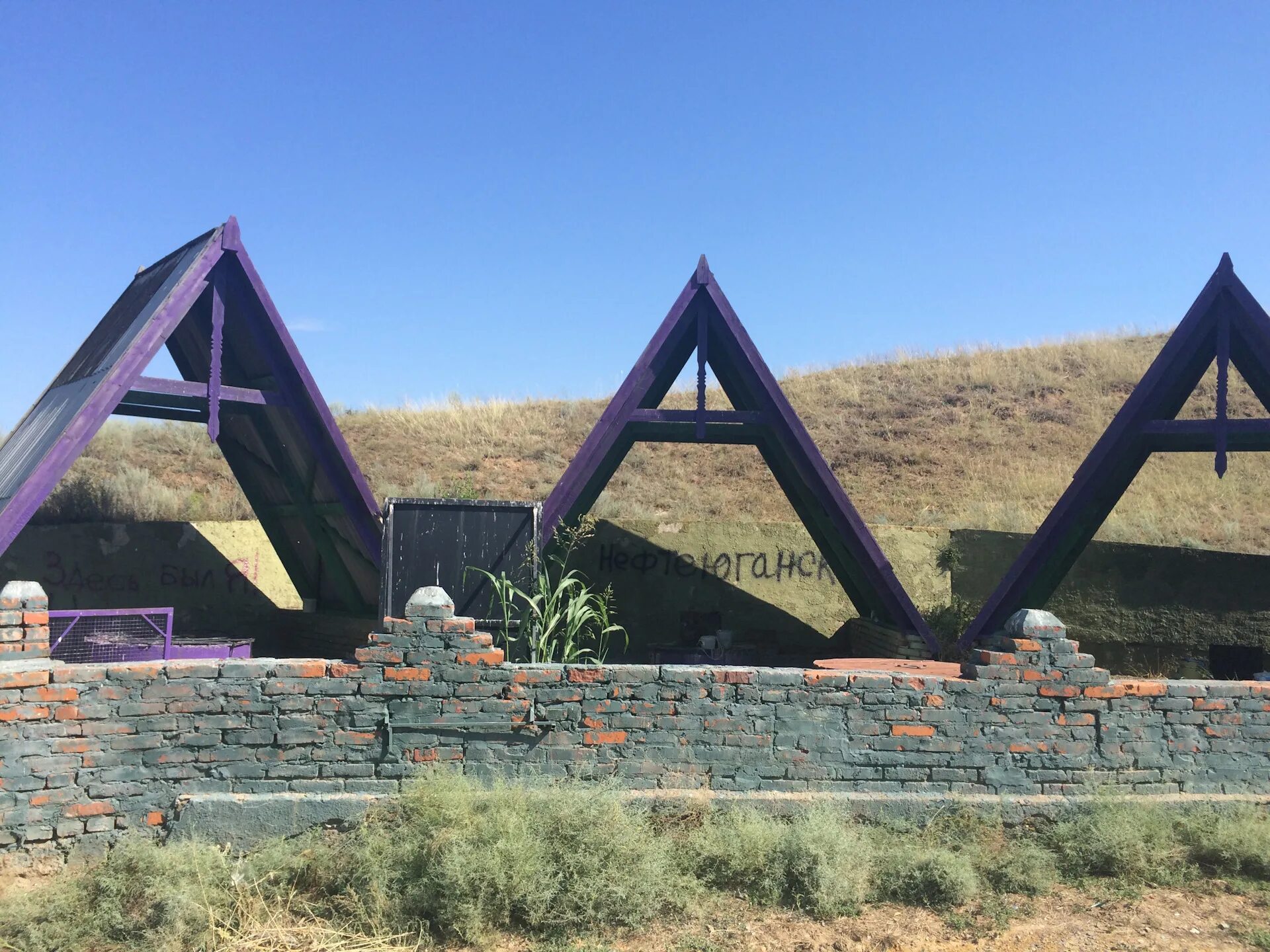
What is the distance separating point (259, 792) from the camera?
6133mm

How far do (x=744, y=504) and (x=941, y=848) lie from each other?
13288 millimetres

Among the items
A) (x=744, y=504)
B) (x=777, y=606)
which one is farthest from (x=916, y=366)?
(x=777, y=606)

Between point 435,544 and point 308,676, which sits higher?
point 435,544

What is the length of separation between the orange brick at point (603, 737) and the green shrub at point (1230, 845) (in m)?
3.83

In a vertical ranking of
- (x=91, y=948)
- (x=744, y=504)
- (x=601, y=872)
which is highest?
(x=744, y=504)

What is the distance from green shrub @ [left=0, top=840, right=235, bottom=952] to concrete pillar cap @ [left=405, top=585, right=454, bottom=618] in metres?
1.84

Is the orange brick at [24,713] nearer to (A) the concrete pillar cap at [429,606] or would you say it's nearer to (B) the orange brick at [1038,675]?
(A) the concrete pillar cap at [429,606]

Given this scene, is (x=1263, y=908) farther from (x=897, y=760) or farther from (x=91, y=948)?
(x=91, y=948)

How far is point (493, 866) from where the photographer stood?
5328mm

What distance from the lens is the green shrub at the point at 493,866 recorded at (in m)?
5.31

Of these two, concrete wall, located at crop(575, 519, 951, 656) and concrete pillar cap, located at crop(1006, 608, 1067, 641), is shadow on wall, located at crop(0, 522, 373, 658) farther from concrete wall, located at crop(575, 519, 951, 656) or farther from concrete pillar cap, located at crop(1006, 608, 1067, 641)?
concrete pillar cap, located at crop(1006, 608, 1067, 641)

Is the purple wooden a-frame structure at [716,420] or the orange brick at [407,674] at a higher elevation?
the purple wooden a-frame structure at [716,420]

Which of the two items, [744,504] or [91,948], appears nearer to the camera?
[91,948]

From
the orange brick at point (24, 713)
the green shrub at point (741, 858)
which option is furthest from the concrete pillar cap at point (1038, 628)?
the orange brick at point (24, 713)
